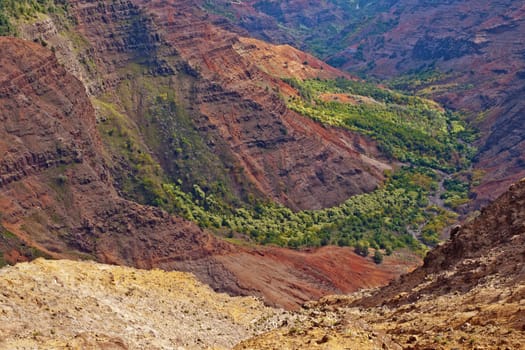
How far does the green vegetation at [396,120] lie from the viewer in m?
157

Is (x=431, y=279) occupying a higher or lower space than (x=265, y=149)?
lower

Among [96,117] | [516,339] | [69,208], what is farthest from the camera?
[96,117]

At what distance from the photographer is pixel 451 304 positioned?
1481 inches

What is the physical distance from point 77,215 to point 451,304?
169 feet

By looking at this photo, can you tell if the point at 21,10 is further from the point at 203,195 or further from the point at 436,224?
the point at 436,224

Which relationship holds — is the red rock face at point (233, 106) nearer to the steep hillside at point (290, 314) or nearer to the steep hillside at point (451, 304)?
the steep hillside at point (451, 304)

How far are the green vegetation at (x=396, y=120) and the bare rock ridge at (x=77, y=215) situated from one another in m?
64.4

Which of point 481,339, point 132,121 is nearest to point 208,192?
point 132,121

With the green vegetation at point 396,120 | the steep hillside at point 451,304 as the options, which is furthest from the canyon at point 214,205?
the green vegetation at point 396,120

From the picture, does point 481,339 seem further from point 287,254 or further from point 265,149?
point 265,149

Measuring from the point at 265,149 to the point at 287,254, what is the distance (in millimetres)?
30310

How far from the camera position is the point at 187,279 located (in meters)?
55.4

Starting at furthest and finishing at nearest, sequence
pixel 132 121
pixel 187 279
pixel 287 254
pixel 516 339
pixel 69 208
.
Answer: pixel 132 121 → pixel 287 254 → pixel 69 208 → pixel 187 279 → pixel 516 339

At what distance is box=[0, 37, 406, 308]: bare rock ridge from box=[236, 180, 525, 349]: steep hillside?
2653cm
